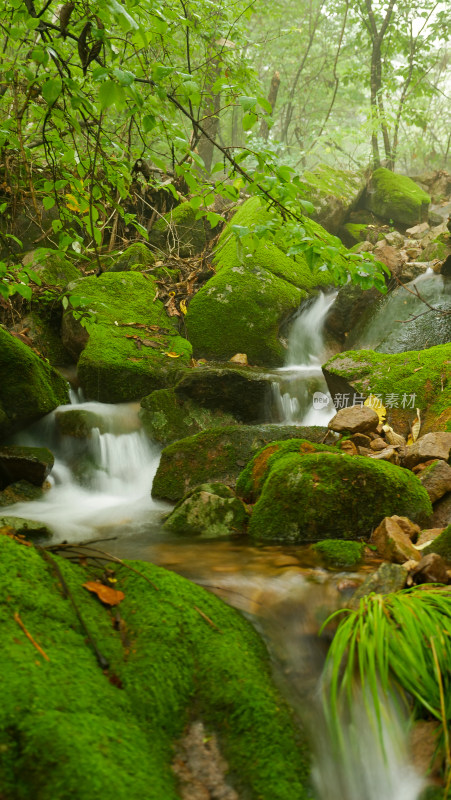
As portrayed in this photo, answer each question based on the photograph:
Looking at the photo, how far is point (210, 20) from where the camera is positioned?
9195 mm

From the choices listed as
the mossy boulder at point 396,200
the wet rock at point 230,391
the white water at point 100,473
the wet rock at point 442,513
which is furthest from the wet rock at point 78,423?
the mossy boulder at point 396,200

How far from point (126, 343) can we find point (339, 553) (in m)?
4.90

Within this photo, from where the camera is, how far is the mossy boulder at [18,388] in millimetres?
5680

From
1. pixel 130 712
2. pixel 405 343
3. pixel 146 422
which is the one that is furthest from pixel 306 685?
pixel 405 343

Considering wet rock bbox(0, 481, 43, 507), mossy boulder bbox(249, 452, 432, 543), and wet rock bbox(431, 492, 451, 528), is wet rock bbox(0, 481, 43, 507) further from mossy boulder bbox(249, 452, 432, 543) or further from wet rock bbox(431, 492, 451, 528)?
wet rock bbox(431, 492, 451, 528)

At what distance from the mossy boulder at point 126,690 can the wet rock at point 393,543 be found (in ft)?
3.88

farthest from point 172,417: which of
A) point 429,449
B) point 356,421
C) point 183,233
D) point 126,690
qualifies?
point 183,233

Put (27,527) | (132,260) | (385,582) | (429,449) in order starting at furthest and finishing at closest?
(132,260) < (429,449) < (27,527) < (385,582)

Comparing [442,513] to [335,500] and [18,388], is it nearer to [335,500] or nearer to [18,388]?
[335,500]

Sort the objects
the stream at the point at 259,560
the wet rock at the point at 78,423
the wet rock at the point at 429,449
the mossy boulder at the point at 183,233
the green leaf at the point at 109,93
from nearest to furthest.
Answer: the stream at the point at 259,560 → the green leaf at the point at 109,93 → the wet rock at the point at 429,449 → the wet rock at the point at 78,423 → the mossy boulder at the point at 183,233

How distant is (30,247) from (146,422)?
5.60 m

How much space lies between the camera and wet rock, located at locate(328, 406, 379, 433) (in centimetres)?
482

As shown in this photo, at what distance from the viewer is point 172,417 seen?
6.39 metres

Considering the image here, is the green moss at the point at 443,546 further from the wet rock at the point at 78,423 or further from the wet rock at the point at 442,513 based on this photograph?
the wet rock at the point at 78,423
